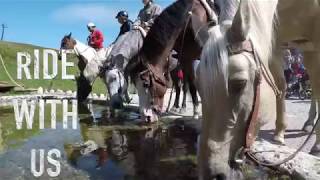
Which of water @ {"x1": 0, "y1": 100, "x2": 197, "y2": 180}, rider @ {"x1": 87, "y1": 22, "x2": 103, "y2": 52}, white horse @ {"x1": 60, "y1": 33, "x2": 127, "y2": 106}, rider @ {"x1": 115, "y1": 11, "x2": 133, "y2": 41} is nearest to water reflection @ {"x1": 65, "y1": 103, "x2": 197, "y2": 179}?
water @ {"x1": 0, "y1": 100, "x2": 197, "y2": 180}

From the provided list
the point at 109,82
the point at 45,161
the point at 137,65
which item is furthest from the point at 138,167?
the point at 109,82

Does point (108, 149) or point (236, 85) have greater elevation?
point (236, 85)

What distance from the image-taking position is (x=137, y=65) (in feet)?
34.4

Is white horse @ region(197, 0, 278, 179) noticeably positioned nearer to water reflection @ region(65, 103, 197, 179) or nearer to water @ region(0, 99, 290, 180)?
water @ region(0, 99, 290, 180)

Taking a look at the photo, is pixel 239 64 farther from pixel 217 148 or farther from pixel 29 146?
pixel 29 146

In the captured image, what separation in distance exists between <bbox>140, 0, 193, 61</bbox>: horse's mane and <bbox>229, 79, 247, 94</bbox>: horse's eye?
6423mm

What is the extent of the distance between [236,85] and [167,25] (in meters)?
6.53

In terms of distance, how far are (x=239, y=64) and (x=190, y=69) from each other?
7.30 m

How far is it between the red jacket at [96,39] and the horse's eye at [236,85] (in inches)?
527

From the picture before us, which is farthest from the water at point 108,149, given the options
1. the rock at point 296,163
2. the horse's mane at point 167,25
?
the horse's mane at point 167,25

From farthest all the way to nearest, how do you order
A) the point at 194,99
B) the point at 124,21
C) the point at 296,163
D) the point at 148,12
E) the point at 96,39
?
the point at 96,39
the point at 124,21
the point at 148,12
the point at 194,99
the point at 296,163

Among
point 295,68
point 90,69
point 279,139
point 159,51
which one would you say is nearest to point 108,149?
point 279,139

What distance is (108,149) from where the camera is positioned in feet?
26.2

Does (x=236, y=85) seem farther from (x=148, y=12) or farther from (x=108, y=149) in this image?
(x=148, y=12)
